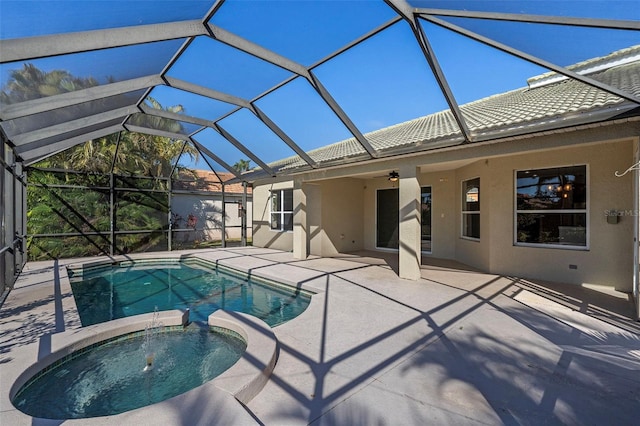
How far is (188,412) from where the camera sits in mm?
2551

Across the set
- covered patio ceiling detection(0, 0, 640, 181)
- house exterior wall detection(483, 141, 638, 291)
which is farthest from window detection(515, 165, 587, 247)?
covered patio ceiling detection(0, 0, 640, 181)

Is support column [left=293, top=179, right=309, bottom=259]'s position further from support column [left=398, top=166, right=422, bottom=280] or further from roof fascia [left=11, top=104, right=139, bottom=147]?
roof fascia [left=11, top=104, right=139, bottom=147]

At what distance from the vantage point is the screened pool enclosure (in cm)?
399

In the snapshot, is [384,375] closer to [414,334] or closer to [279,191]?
[414,334]

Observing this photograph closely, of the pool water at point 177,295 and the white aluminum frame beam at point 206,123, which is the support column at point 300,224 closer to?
the white aluminum frame beam at point 206,123

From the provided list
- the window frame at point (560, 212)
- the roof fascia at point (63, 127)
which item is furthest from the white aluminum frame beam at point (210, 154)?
the window frame at point (560, 212)

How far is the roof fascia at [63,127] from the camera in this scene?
7602mm

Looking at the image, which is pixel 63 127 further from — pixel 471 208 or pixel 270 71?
pixel 471 208

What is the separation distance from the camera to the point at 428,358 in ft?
12.3

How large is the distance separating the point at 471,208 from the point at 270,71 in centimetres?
779

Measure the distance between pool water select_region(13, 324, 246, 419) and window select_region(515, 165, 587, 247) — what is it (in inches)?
316

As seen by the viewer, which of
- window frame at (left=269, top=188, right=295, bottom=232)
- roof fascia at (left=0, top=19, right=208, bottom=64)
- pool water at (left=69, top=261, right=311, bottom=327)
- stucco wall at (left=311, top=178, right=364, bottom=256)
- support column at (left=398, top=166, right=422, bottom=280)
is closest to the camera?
roof fascia at (left=0, top=19, right=208, bottom=64)

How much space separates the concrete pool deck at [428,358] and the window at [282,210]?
736cm

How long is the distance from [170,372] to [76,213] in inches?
482
